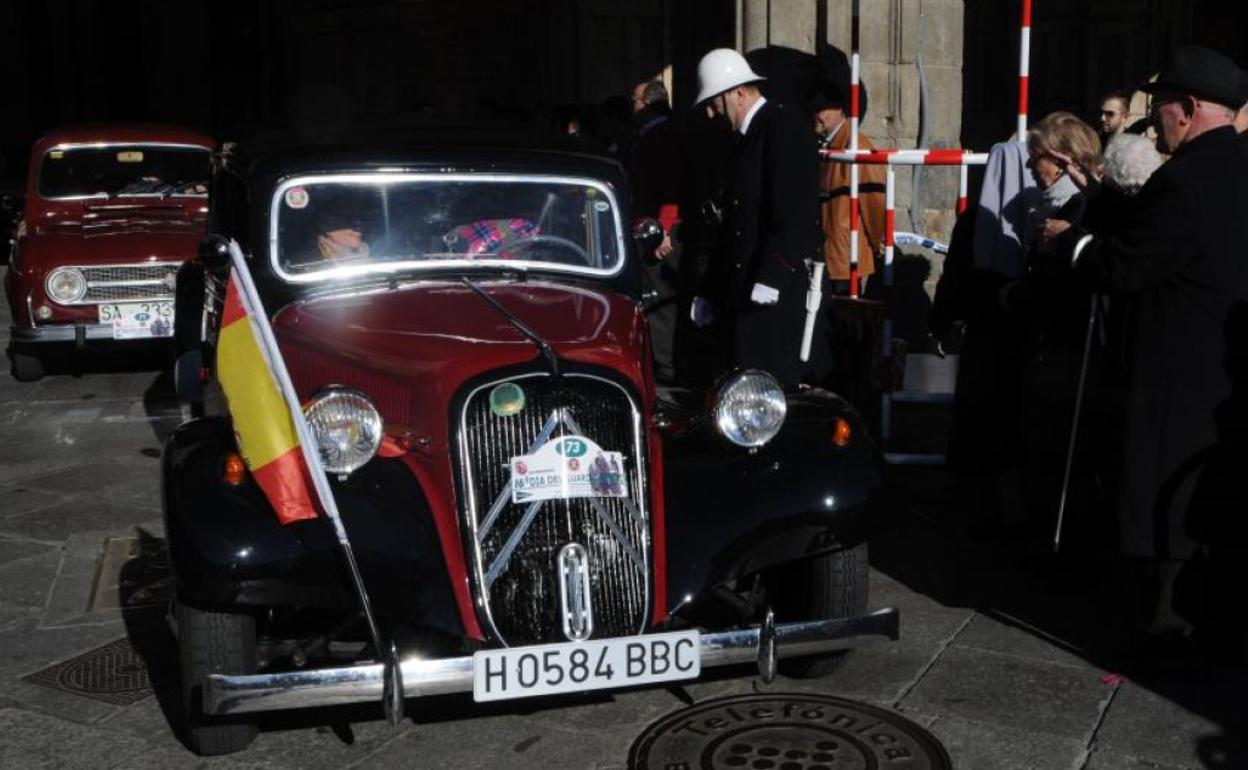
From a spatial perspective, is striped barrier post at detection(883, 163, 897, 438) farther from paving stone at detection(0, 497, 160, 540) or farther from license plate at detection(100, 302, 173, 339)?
license plate at detection(100, 302, 173, 339)

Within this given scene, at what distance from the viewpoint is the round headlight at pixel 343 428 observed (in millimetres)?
4098

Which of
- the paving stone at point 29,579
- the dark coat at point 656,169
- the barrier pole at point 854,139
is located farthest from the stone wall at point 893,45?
the paving stone at point 29,579

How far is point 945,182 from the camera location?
989cm

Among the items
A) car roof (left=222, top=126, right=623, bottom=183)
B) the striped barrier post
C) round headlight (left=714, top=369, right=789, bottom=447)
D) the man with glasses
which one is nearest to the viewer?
round headlight (left=714, top=369, right=789, bottom=447)

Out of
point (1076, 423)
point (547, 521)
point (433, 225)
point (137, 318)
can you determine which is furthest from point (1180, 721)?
point (137, 318)

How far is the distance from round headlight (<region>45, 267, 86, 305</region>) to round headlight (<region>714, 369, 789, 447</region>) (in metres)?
6.48

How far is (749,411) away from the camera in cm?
448

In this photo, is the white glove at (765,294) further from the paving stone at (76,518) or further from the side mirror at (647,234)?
the paving stone at (76,518)

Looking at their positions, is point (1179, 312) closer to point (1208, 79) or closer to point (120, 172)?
point (1208, 79)

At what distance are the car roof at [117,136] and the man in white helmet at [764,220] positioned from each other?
5.78 m

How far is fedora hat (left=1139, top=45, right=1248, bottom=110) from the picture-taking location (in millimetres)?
4633

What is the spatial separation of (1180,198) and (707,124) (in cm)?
656

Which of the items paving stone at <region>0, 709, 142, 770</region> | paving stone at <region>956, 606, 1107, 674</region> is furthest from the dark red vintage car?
paving stone at <region>956, 606, 1107, 674</region>

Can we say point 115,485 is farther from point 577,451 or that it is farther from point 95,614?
point 577,451
